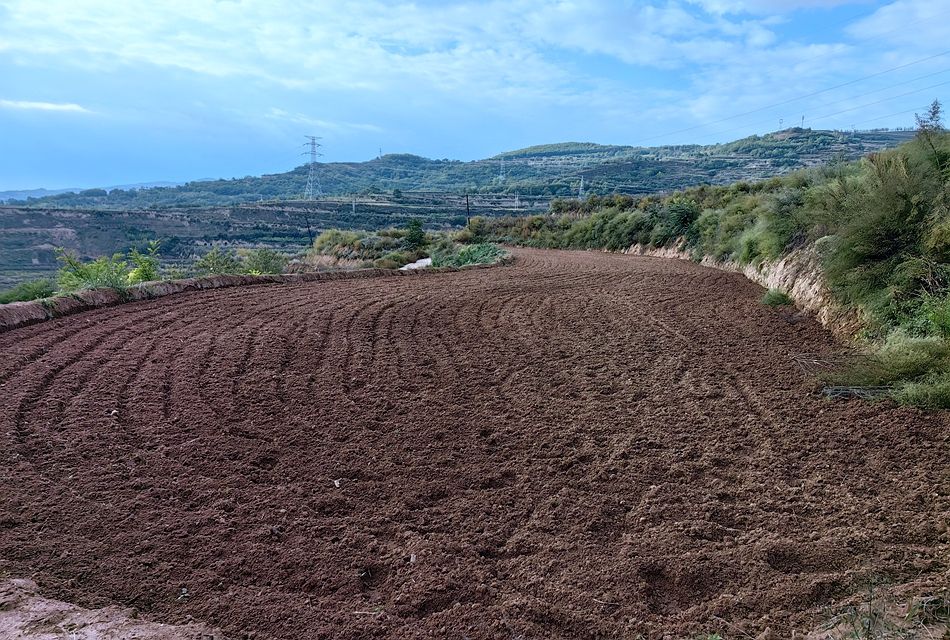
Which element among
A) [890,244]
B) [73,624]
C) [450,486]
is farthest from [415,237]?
[73,624]

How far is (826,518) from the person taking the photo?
355cm

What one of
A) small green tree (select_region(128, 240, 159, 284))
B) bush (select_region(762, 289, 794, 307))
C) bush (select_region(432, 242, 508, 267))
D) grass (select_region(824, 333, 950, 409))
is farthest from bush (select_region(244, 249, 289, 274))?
grass (select_region(824, 333, 950, 409))

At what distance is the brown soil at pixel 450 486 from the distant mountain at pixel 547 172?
11.5 metres

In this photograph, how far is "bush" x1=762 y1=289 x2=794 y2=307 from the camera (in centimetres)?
1013

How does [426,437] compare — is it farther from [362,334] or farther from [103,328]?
[103,328]

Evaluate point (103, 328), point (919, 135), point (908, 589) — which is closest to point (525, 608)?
point (908, 589)

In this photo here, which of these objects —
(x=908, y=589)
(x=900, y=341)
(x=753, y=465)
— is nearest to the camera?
(x=908, y=589)

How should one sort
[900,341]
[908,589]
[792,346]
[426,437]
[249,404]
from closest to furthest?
[908,589], [426,437], [249,404], [900,341], [792,346]

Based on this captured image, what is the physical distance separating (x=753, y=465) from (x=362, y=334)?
5.84 meters

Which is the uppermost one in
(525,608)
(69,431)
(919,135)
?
(919,135)

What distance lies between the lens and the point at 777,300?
10.2 m

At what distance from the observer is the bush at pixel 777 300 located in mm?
10133

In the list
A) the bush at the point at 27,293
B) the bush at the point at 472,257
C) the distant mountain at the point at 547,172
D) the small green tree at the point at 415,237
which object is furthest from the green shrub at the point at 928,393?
the small green tree at the point at 415,237

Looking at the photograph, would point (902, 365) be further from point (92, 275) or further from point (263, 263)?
point (263, 263)
